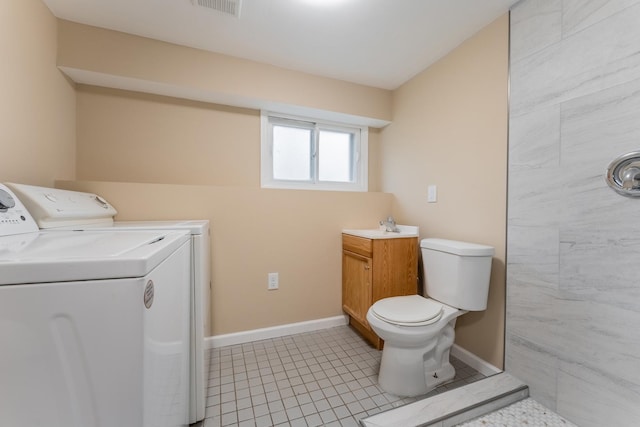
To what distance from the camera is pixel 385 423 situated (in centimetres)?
110

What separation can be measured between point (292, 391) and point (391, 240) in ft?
3.54

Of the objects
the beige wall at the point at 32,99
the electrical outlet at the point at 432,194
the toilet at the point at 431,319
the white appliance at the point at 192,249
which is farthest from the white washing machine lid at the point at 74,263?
the electrical outlet at the point at 432,194

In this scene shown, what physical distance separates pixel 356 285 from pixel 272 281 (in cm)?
64

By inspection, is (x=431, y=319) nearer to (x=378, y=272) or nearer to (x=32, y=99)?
(x=378, y=272)

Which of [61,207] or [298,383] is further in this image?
[298,383]

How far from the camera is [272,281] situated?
2.00m

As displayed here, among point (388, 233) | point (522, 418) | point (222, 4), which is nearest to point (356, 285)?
point (388, 233)

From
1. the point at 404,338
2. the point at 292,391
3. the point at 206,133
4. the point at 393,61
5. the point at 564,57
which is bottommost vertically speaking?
the point at 292,391

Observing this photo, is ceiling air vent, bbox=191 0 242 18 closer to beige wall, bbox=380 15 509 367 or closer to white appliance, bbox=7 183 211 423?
white appliance, bbox=7 183 211 423

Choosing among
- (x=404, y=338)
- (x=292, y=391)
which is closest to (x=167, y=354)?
(x=292, y=391)

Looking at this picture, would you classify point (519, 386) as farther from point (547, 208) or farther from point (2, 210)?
point (2, 210)

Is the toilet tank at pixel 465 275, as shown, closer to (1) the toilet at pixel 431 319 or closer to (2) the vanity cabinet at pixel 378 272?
(1) the toilet at pixel 431 319

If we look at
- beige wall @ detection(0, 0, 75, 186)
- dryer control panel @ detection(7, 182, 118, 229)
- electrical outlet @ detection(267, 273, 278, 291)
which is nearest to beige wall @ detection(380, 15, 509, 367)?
electrical outlet @ detection(267, 273, 278, 291)

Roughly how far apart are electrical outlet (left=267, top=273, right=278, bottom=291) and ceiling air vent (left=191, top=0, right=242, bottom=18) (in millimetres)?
1684
